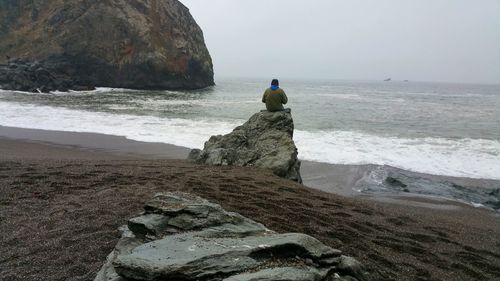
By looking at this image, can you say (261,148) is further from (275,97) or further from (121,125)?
(121,125)

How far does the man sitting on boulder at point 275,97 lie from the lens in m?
10.4

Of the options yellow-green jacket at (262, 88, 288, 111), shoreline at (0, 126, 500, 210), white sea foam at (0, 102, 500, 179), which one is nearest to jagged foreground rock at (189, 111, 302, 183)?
yellow-green jacket at (262, 88, 288, 111)

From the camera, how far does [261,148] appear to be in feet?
33.8

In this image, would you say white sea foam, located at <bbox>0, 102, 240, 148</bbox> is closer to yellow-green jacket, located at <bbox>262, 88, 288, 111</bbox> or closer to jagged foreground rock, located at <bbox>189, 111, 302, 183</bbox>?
jagged foreground rock, located at <bbox>189, 111, 302, 183</bbox>

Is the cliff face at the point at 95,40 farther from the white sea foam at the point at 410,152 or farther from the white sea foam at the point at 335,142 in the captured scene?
the white sea foam at the point at 410,152

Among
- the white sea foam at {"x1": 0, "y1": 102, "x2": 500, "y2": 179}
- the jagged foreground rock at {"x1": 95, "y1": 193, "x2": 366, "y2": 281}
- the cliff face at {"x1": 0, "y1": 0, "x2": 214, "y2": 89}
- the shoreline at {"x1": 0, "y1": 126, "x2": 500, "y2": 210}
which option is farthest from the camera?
the cliff face at {"x1": 0, "y1": 0, "x2": 214, "y2": 89}

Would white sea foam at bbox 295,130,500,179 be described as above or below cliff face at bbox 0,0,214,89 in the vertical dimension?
below

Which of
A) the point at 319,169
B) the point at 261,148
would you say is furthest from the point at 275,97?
the point at 319,169

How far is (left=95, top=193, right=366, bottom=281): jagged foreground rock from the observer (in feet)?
9.31

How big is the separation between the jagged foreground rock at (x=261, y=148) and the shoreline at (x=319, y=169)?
1.07 meters

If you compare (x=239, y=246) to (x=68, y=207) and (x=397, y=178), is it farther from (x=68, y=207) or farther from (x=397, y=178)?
(x=397, y=178)

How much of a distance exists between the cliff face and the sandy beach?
47.5 metres

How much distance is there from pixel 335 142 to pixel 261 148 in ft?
19.2

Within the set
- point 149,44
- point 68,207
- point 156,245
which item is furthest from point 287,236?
point 149,44
